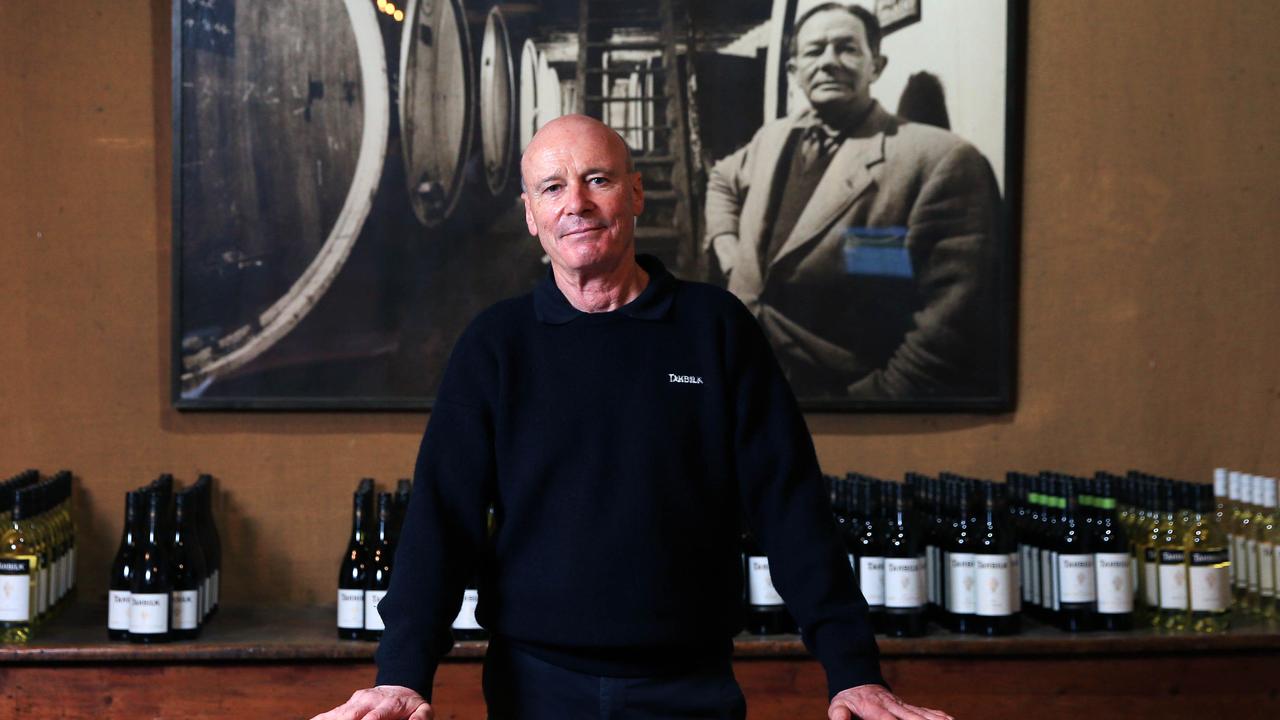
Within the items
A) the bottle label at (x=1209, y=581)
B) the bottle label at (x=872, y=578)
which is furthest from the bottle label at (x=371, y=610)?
the bottle label at (x=1209, y=581)

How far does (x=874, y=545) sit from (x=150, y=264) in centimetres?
183

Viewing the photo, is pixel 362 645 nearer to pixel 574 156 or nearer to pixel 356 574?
pixel 356 574

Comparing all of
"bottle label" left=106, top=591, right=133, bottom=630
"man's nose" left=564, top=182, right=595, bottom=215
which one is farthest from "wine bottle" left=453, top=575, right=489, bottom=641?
"man's nose" left=564, top=182, right=595, bottom=215

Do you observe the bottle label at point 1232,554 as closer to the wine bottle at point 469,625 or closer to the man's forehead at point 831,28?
the man's forehead at point 831,28

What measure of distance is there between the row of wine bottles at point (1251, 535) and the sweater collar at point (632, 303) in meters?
1.81

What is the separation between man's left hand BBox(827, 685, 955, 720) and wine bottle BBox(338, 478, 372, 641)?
134cm

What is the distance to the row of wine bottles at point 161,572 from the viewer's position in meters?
2.50

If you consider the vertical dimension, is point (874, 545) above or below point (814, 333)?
below

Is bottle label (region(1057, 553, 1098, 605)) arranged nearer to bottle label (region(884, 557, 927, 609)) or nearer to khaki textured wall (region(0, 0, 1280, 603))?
bottle label (region(884, 557, 927, 609))

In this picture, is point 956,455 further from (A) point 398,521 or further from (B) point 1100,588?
(A) point 398,521

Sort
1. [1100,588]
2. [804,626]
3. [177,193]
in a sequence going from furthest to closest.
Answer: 1. [177,193]
2. [1100,588]
3. [804,626]

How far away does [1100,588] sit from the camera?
263 cm

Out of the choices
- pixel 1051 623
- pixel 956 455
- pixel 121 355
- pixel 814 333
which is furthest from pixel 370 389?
pixel 1051 623

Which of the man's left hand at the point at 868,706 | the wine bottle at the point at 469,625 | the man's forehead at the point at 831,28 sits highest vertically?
the man's forehead at the point at 831,28
